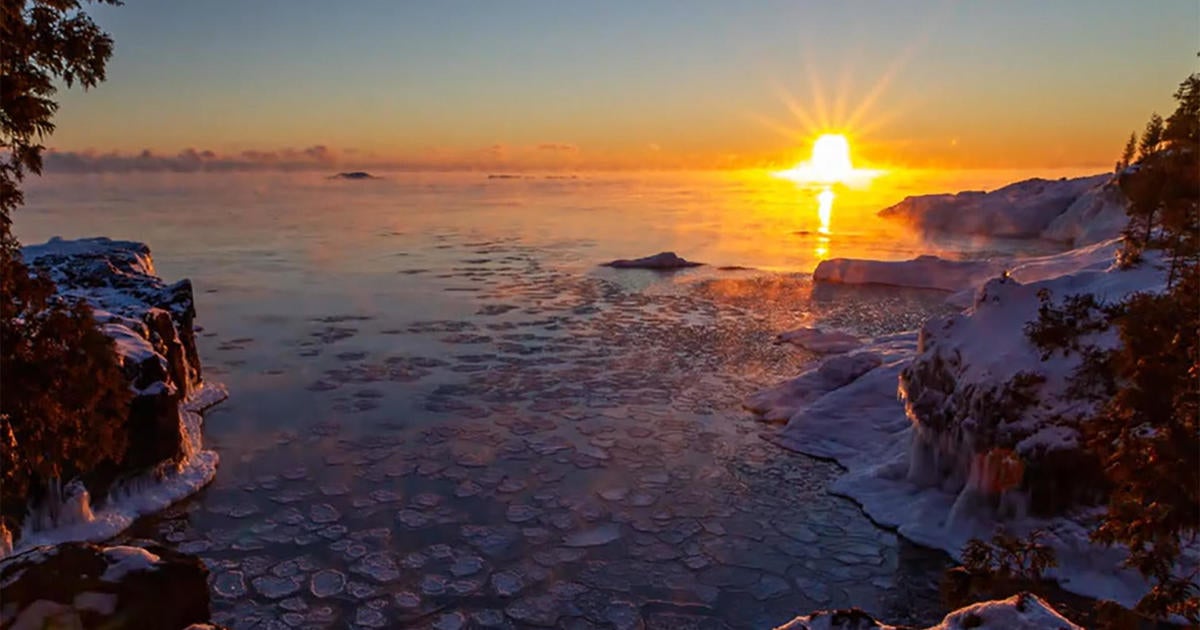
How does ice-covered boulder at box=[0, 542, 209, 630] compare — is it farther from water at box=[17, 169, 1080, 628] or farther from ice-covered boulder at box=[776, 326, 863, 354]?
ice-covered boulder at box=[776, 326, 863, 354]

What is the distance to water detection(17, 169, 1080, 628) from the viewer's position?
8.12 metres

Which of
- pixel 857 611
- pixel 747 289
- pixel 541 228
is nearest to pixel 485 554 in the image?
pixel 857 611

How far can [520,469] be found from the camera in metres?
11.6

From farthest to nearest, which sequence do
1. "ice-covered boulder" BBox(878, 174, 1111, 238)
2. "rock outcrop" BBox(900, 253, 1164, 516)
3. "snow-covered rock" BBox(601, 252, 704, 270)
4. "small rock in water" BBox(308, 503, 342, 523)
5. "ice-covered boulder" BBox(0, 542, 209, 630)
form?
"ice-covered boulder" BBox(878, 174, 1111, 238) → "snow-covered rock" BBox(601, 252, 704, 270) → "small rock in water" BBox(308, 503, 342, 523) → "rock outcrop" BBox(900, 253, 1164, 516) → "ice-covered boulder" BBox(0, 542, 209, 630)

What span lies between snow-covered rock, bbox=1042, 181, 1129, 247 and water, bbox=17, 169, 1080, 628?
26.0 meters

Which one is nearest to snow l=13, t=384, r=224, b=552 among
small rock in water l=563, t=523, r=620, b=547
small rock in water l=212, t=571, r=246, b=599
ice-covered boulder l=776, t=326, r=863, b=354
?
small rock in water l=212, t=571, r=246, b=599

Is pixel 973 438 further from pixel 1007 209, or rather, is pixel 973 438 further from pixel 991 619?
pixel 1007 209

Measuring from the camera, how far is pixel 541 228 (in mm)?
63438

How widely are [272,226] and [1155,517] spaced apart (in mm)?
64834

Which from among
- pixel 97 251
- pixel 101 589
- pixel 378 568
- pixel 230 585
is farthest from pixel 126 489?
pixel 97 251

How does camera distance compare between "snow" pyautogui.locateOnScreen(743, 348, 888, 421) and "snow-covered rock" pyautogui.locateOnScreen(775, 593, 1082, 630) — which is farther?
"snow" pyautogui.locateOnScreen(743, 348, 888, 421)

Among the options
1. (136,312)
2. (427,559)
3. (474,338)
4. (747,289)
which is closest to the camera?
(427,559)

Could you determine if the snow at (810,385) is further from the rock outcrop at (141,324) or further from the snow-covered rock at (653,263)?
the snow-covered rock at (653,263)

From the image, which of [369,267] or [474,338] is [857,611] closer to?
[474,338]
